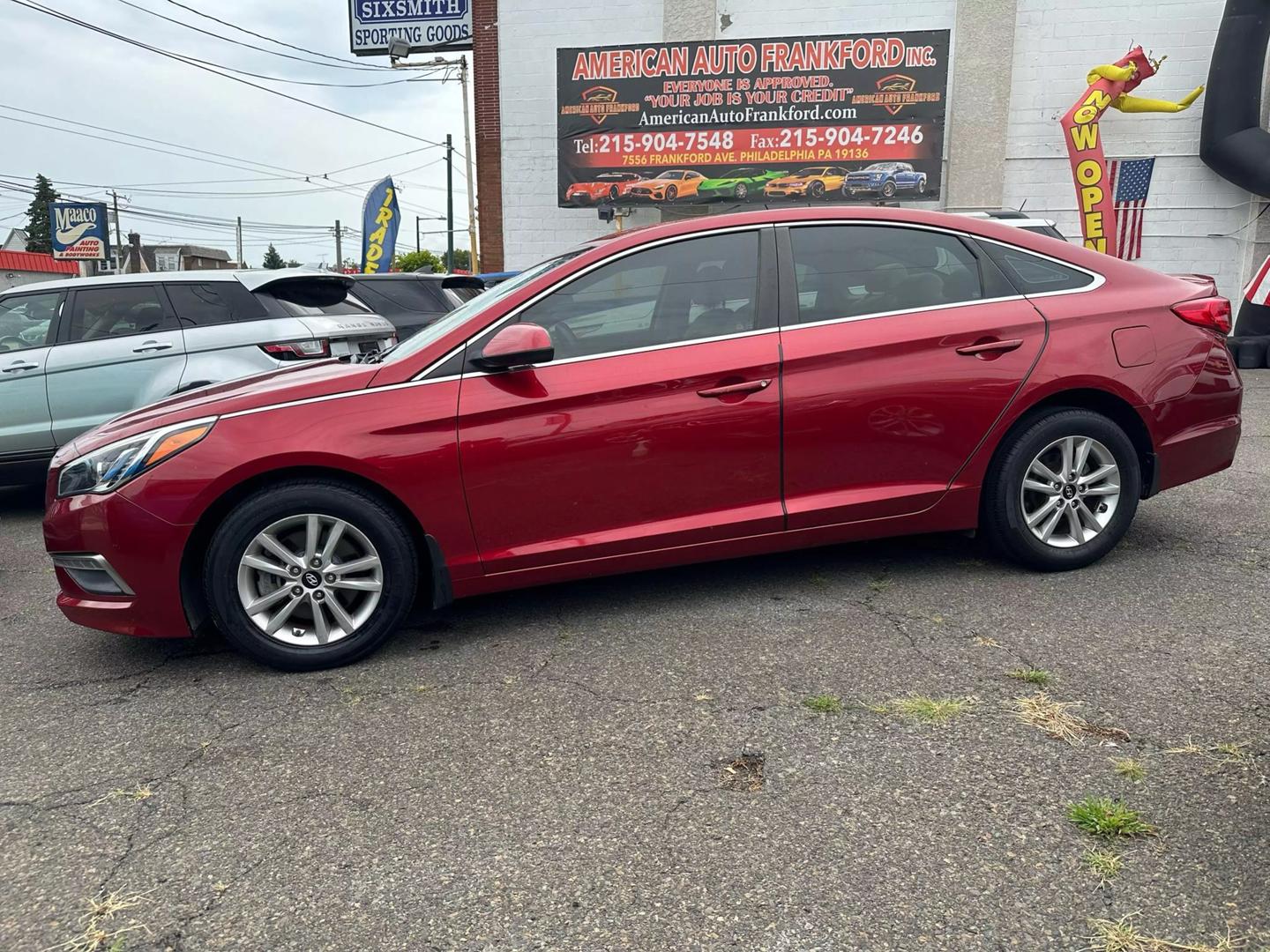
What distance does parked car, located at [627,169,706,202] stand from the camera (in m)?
17.3

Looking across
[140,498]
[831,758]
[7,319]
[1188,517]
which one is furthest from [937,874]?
[7,319]

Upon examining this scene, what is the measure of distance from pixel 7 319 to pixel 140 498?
4.61m

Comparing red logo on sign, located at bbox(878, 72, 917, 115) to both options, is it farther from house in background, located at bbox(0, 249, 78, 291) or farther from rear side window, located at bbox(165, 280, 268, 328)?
house in background, located at bbox(0, 249, 78, 291)

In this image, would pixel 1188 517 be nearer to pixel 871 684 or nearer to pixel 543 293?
pixel 871 684

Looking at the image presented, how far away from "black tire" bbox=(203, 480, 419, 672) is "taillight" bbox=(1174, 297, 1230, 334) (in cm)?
353

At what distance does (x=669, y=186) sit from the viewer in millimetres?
17375

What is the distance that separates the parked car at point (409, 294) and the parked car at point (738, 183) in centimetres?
901

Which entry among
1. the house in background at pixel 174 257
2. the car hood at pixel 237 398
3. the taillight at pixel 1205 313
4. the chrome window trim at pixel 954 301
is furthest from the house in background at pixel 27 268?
the taillight at pixel 1205 313

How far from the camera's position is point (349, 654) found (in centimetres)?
360

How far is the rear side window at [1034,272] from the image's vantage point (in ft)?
13.8

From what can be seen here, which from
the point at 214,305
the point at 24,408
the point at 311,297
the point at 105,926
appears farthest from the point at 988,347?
the point at 24,408

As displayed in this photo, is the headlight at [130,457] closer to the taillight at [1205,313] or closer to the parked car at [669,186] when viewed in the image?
the taillight at [1205,313]

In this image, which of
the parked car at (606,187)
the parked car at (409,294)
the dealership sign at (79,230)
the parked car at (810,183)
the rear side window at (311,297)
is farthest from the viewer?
the dealership sign at (79,230)

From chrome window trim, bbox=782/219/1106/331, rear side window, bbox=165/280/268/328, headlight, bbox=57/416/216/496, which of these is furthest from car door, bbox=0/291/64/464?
chrome window trim, bbox=782/219/1106/331
